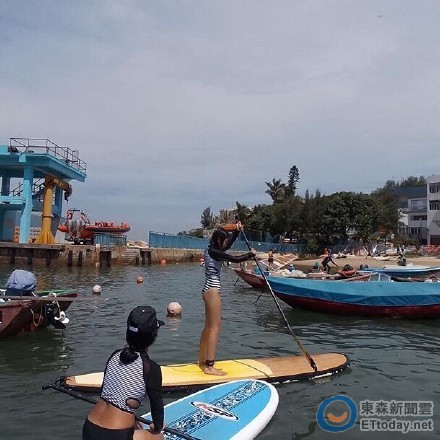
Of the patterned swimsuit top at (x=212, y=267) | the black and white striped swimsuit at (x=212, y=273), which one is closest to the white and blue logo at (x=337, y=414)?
the black and white striped swimsuit at (x=212, y=273)

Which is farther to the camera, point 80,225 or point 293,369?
point 80,225

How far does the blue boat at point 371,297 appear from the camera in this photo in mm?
14055

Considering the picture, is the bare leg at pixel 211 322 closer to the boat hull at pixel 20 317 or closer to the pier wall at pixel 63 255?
the boat hull at pixel 20 317

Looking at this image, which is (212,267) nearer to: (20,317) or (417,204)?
(20,317)

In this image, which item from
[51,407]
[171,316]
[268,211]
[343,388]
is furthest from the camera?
[268,211]

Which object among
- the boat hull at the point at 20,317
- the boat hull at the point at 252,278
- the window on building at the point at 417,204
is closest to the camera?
the boat hull at the point at 20,317

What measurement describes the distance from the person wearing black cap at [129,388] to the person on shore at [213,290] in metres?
3.51

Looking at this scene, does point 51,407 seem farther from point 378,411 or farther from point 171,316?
point 171,316

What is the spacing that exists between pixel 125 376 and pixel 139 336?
1.07 feet

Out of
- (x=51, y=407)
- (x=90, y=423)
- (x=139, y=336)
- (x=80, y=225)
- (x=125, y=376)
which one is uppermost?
(x=80, y=225)

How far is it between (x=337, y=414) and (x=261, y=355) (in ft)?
10.8

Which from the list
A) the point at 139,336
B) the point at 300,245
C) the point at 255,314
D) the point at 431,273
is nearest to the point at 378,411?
the point at 139,336

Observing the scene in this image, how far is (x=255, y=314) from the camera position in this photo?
1566cm

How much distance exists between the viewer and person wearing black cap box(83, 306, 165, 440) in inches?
143
